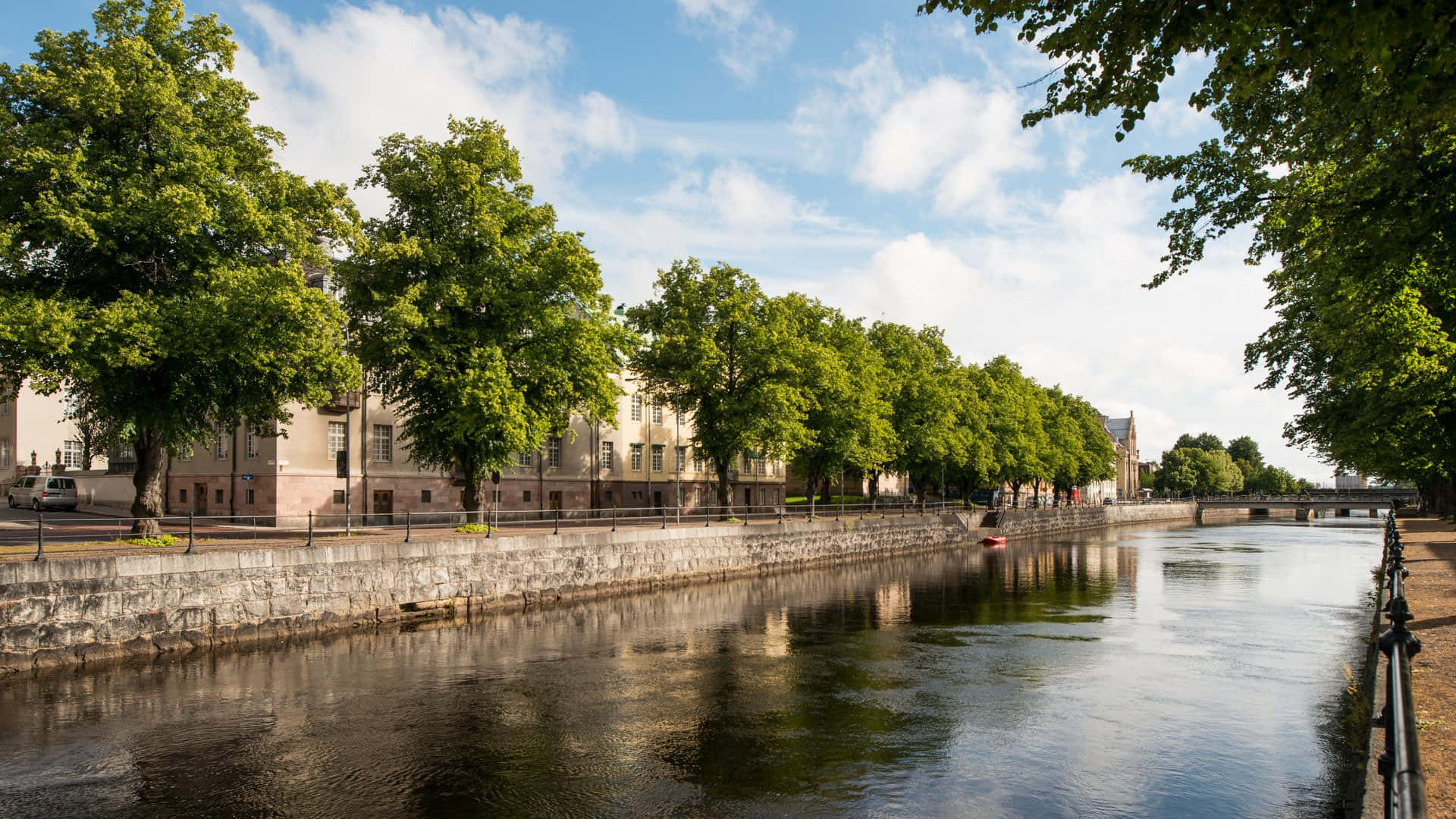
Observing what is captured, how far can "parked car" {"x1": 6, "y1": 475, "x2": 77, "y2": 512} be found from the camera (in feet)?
152

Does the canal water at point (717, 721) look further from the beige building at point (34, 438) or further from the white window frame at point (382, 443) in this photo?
the beige building at point (34, 438)

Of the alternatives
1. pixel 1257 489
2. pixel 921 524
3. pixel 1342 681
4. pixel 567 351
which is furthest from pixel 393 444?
pixel 1257 489

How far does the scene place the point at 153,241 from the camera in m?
24.1

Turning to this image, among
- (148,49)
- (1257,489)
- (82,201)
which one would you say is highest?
(148,49)

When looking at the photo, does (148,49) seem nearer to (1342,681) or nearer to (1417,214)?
(1417,214)

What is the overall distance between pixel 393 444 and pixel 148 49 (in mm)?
23302

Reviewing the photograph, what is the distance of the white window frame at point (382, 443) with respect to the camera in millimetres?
43656

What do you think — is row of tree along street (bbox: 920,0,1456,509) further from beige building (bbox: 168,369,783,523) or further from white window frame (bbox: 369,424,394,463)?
white window frame (bbox: 369,424,394,463)

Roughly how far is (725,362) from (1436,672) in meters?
35.3

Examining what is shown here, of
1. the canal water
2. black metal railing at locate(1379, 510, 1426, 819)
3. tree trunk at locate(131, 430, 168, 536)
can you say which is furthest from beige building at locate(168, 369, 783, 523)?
black metal railing at locate(1379, 510, 1426, 819)

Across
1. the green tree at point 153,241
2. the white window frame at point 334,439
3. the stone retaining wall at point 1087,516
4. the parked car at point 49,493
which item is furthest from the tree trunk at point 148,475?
the stone retaining wall at point 1087,516

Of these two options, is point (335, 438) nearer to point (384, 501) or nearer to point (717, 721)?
point (384, 501)

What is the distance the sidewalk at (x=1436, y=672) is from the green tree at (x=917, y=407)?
3564 cm

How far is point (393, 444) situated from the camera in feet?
146
